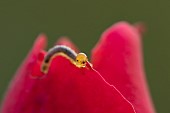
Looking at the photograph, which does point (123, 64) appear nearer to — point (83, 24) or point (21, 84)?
point (21, 84)

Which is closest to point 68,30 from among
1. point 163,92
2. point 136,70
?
point 163,92

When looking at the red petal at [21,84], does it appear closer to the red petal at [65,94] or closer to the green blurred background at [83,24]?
the red petal at [65,94]

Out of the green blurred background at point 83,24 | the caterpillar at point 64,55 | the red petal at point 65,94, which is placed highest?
the green blurred background at point 83,24

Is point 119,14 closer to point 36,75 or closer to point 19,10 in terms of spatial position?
point 19,10

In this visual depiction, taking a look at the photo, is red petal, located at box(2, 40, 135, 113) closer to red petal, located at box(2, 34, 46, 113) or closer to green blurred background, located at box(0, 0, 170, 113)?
red petal, located at box(2, 34, 46, 113)

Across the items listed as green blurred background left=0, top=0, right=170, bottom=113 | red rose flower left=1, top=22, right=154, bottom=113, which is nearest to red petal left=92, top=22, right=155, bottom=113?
red rose flower left=1, top=22, right=154, bottom=113

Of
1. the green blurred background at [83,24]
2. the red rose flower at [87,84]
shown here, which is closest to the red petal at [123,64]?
the red rose flower at [87,84]

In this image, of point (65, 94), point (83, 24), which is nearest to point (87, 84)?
point (65, 94)
